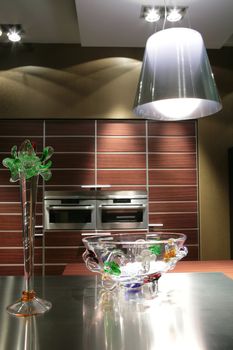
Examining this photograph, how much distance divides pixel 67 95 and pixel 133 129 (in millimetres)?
813

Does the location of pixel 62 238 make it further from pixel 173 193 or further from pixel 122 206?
pixel 173 193

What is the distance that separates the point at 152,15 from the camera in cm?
279

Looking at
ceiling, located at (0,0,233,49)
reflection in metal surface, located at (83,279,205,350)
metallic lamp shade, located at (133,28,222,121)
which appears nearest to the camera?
reflection in metal surface, located at (83,279,205,350)

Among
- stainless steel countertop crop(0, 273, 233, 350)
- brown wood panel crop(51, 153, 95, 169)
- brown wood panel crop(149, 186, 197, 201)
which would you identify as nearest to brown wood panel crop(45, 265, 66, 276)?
brown wood panel crop(51, 153, 95, 169)

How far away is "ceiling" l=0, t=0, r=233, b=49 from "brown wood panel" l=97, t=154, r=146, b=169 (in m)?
1.19

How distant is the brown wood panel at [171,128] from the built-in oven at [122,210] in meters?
0.70

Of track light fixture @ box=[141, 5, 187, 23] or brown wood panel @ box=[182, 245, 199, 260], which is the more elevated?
track light fixture @ box=[141, 5, 187, 23]

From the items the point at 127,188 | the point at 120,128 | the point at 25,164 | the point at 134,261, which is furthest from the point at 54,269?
the point at 25,164

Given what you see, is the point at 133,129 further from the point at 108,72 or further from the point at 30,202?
the point at 30,202

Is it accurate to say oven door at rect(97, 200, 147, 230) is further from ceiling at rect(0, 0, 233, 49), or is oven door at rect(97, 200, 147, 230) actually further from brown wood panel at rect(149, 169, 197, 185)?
ceiling at rect(0, 0, 233, 49)

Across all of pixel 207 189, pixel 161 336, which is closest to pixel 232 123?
pixel 207 189

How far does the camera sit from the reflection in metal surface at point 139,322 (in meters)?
0.68

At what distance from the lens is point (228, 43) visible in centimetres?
360

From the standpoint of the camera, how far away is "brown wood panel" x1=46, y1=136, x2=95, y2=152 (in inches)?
139
